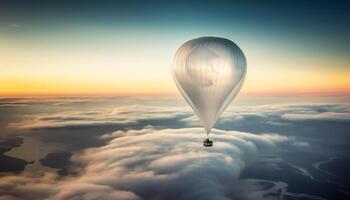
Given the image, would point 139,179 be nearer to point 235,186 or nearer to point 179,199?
point 179,199

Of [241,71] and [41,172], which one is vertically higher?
[241,71]

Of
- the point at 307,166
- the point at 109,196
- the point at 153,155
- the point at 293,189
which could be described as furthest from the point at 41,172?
the point at 307,166

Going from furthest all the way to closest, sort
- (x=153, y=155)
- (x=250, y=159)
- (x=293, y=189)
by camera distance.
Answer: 1. (x=250, y=159)
2. (x=153, y=155)
3. (x=293, y=189)

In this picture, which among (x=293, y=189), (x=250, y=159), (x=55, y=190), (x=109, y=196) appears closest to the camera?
(x=109, y=196)

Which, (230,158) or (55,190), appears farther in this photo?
(230,158)

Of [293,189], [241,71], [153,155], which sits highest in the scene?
[241,71]
